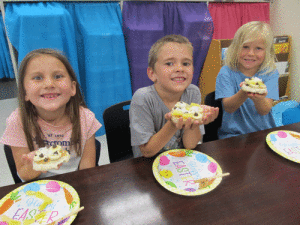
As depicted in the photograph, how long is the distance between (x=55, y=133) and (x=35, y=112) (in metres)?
0.17

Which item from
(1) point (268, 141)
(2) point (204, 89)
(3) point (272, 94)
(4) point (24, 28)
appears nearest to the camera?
(1) point (268, 141)

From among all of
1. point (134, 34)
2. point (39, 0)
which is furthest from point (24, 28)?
point (134, 34)

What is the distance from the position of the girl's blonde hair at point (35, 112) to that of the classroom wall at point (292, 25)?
3.77m

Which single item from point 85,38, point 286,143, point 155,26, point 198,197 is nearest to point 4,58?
point 85,38

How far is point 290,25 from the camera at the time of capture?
3361 mm

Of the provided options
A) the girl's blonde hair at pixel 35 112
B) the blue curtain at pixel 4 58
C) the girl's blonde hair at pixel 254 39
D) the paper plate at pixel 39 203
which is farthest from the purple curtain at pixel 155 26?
the blue curtain at pixel 4 58

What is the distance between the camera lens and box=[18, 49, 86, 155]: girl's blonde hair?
104 cm

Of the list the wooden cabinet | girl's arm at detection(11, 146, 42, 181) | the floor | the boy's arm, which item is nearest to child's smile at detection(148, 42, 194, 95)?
the boy's arm

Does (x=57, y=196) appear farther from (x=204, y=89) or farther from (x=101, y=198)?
(x=204, y=89)

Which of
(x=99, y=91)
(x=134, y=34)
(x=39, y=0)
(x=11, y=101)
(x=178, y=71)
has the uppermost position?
(x=39, y=0)

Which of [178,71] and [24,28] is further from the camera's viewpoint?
[24,28]

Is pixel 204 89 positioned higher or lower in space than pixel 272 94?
lower

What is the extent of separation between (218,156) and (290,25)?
12.1 ft

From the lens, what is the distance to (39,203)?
0.68 m
